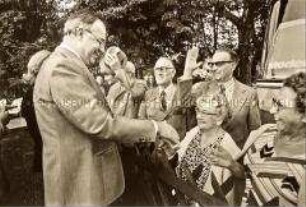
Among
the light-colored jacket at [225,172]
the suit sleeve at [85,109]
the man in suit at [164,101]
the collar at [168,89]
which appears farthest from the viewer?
the collar at [168,89]

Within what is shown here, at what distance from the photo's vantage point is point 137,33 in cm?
199

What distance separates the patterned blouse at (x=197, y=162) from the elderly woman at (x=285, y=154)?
16 centimetres

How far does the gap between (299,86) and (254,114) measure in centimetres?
31

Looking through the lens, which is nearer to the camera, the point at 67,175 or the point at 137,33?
the point at 67,175

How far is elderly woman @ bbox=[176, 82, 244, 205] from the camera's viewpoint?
1883 millimetres

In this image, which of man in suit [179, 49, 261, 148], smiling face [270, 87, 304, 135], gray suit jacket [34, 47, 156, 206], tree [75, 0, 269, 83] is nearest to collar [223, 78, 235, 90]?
man in suit [179, 49, 261, 148]

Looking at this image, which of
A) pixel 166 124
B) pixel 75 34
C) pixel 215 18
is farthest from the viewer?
pixel 215 18

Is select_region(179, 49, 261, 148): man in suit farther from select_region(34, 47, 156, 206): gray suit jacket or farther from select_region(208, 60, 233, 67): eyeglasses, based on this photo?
select_region(34, 47, 156, 206): gray suit jacket

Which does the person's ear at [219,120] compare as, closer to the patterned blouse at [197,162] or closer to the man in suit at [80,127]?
the patterned blouse at [197,162]

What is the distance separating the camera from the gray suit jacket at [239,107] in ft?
6.41

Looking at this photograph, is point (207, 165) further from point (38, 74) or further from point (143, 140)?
point (38, 74)

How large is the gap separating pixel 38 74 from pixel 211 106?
1.78ft

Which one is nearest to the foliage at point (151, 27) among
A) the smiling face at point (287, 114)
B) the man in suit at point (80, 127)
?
the man in suit at point (80, 127)

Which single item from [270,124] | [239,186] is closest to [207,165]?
[239,186]
